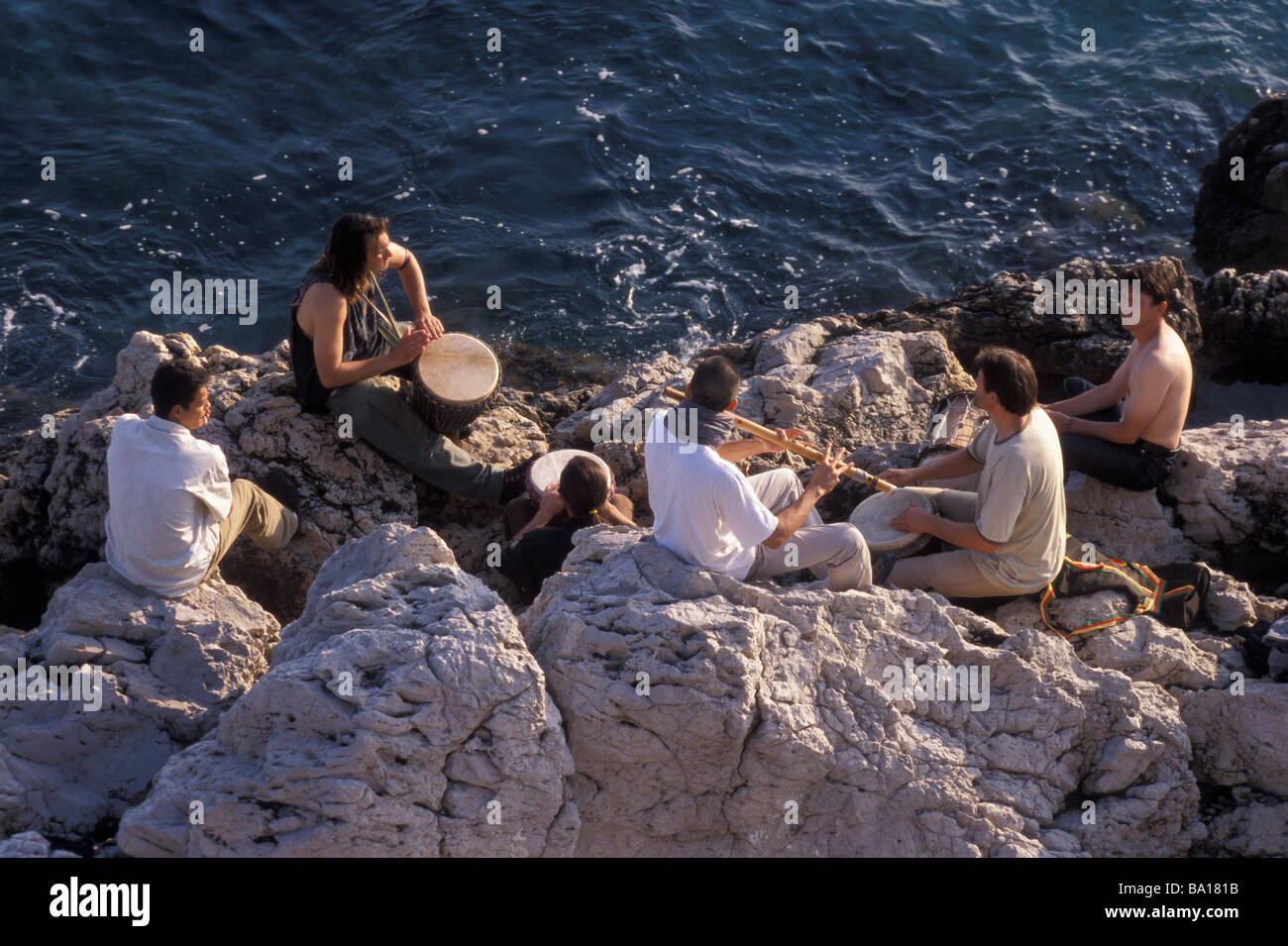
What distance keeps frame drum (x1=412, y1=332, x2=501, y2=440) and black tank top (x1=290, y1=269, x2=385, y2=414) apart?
0.37 m

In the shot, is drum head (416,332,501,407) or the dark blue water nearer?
drum head (416,332,501,407)

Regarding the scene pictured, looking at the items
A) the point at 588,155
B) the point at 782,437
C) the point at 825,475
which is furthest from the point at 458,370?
the point at 588,155

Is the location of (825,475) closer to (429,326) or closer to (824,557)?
(824,557)

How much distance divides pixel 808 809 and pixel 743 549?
4.12 ft

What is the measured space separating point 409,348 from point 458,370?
0.40 m

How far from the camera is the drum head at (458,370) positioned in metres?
7.53

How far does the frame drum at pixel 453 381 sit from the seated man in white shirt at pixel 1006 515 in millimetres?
2803

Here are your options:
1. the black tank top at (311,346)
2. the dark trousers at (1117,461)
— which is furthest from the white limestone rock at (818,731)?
the black tank top at (311,346)

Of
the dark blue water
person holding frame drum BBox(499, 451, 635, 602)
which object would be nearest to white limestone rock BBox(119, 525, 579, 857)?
person holding frame drum BBox(499, 451, 635, 602)

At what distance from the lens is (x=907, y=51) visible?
51.6 ft

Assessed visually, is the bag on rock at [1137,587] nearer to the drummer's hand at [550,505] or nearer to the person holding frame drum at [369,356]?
the drummer's hand at [550,505]

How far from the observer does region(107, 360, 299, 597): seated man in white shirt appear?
6078mm

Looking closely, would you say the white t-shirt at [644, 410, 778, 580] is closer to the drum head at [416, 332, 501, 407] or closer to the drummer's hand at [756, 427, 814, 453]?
the drummer's hand at [756, 427, 814, 453]

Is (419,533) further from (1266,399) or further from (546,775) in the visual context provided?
(1266,399)
